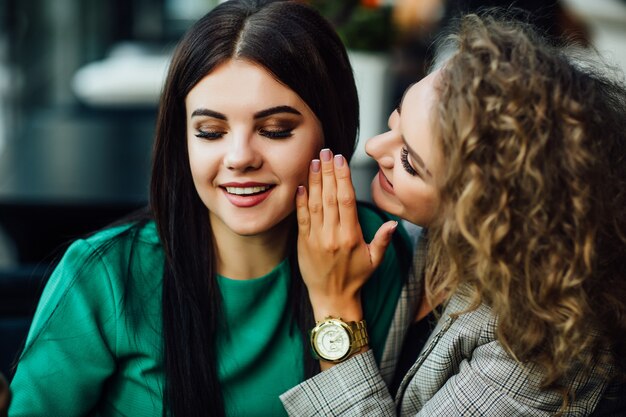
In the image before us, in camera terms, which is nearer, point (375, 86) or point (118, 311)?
Answer: point (118, 311)

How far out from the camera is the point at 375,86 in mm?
3033

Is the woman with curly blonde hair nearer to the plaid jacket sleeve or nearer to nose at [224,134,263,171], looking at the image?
the plaid jacket sleeve

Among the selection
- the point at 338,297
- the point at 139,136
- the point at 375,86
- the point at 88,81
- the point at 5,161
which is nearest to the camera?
the point at 338,297

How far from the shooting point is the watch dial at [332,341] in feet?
5.33

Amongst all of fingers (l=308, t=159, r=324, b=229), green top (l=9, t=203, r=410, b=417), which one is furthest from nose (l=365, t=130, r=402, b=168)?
green top (l=9, t=203, r=410, b=417)

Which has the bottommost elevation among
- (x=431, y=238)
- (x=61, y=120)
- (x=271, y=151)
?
(x=61, y=120)

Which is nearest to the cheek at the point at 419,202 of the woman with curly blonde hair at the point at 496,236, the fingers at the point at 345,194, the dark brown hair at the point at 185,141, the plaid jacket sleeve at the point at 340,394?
the woman with curly blonde hair at the point at 496,236

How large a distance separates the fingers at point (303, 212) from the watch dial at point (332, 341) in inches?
8.0

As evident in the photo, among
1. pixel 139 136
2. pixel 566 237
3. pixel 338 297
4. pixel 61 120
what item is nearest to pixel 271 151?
pixel 338 297

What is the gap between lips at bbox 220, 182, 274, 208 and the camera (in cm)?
154

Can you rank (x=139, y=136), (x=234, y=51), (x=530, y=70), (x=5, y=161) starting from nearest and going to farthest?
(x=530, y=70), (x=234, y=51), (x=5, y=161), (x=139, y=136)

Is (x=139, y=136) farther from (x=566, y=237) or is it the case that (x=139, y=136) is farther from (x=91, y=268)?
(x=566, y=237)

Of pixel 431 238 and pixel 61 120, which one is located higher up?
pixel 431 238

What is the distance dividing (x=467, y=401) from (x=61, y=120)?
3124mm
